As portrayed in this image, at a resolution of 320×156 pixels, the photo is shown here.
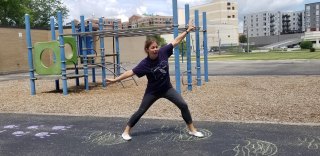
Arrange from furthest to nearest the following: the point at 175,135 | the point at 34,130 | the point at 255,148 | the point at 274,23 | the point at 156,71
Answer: the point at 274,23
the point at 34,130
the point at 175,135
the point at 156,71
the point at 255,148

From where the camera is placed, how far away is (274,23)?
13912 centimetres

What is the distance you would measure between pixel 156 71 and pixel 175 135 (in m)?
1.09

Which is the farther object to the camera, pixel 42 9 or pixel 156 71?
pixel 42 9

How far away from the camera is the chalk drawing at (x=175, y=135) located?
5.15 meters

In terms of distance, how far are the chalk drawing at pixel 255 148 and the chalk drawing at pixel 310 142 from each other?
409 millimetres

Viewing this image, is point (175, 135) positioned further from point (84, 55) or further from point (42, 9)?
point (42, 9)

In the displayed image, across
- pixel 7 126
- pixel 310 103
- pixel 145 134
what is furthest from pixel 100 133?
pixel 310 103

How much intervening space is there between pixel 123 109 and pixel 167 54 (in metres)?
3.08

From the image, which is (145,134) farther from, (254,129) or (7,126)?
(7,126)

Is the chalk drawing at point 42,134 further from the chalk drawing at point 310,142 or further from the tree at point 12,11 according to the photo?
the tree at point 12,11

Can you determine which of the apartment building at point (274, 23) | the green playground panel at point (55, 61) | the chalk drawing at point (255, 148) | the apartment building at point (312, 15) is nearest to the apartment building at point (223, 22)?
the apartment building at point (274, 23)

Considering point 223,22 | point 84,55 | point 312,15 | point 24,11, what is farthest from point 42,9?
point 312,15

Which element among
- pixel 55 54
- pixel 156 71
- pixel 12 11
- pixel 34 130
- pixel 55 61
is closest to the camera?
pixel 156 71

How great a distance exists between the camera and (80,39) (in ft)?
41.2
